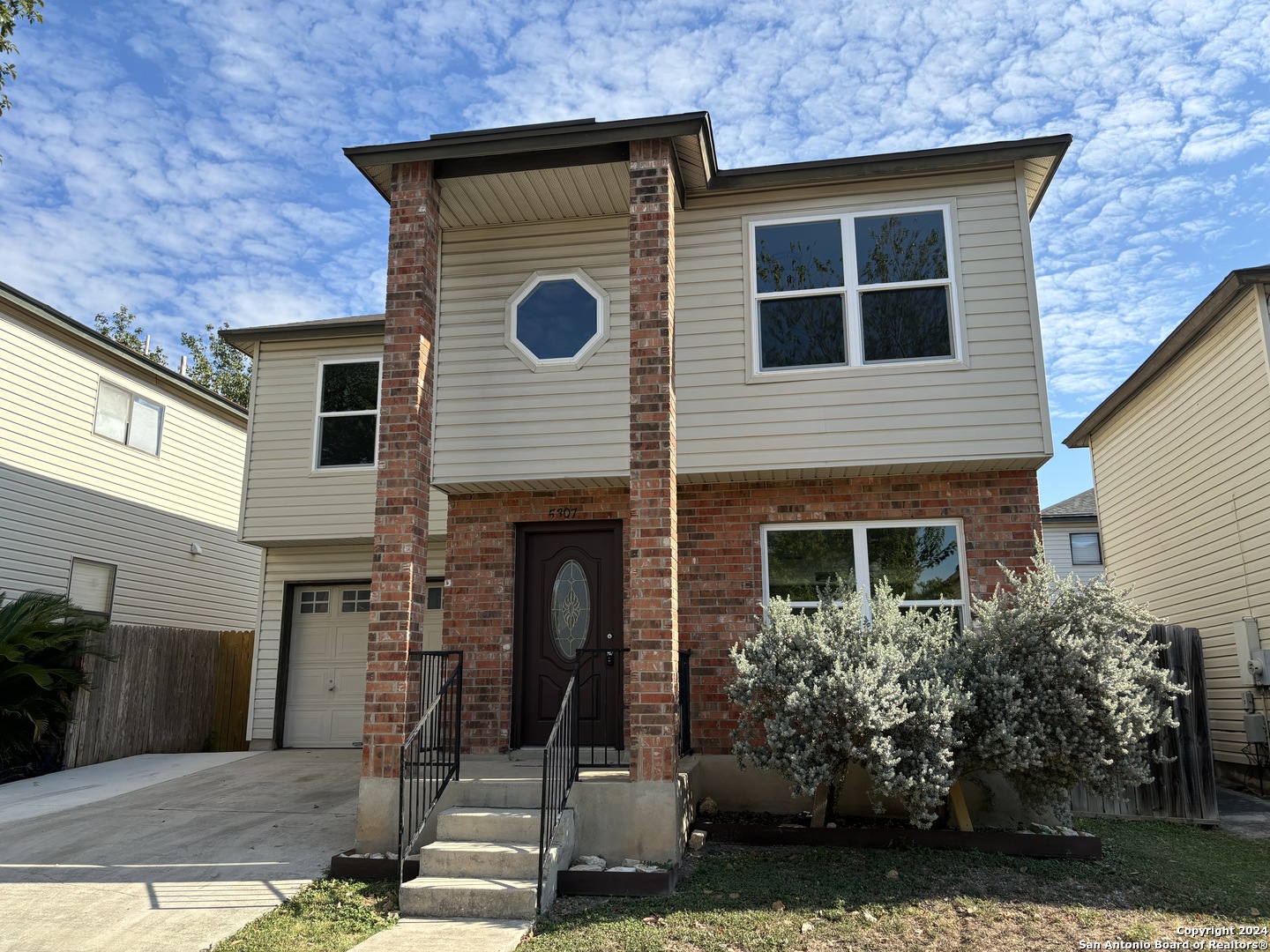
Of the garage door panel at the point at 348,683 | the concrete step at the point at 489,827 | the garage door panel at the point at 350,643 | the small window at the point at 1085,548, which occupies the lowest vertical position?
the concrete step at the point at 489,827

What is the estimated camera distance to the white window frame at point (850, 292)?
8750mm

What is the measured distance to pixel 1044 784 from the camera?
7.07 meters

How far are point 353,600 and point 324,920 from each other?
7660mm

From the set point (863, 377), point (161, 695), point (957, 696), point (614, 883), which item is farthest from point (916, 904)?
point (161, 695)

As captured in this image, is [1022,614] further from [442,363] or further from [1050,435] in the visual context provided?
[442,363]

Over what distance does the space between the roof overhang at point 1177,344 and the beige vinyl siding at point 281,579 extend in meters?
10.4

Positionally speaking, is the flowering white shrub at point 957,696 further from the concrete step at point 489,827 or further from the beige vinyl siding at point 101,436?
the beige vinyl siding at point 101,436

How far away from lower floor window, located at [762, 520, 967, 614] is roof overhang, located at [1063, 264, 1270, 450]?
5.01m

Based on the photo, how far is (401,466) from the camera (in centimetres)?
783

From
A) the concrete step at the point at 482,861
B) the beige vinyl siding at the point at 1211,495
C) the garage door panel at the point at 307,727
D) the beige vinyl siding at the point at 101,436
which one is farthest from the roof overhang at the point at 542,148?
the garage door panel at the point at 307,727

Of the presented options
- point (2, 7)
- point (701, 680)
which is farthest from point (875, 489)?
point (2, 7)

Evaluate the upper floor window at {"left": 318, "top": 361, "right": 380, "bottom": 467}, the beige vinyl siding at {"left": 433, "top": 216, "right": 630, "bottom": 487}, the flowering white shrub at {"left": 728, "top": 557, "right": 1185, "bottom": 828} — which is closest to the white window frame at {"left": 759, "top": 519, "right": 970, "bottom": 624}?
the flowering white shrub at {"left": 728, "top": 557, "right": 1185, "bottom": 828}

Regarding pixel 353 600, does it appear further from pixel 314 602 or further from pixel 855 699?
pixel 855 699

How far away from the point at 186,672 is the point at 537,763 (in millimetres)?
7616
